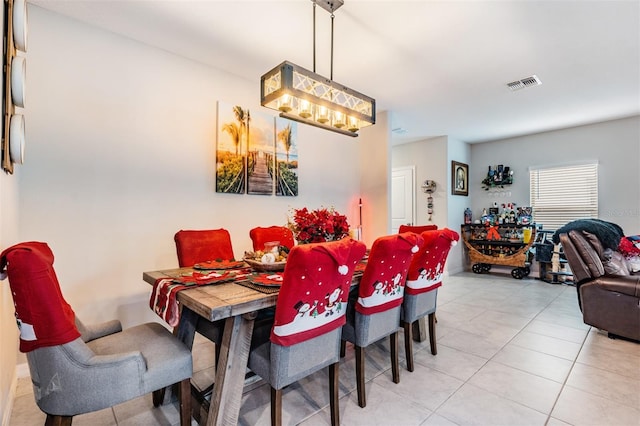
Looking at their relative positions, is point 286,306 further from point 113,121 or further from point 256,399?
point 113,121

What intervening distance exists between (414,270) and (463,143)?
517 cm

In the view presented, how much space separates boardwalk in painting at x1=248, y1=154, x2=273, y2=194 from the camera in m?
3.48

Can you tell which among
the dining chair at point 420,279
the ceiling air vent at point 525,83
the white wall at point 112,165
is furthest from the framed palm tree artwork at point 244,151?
the ceiling air vent at point 525,83

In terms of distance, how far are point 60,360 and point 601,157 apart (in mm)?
7104

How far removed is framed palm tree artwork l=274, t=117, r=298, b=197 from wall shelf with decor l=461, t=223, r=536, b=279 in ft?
13.7

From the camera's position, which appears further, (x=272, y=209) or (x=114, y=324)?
(x=272, y=209)

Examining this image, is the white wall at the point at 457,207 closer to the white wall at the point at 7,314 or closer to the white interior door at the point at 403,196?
the white interior door at the point at 403,196

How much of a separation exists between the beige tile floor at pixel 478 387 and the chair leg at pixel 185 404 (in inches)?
13.0

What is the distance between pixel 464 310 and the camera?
12.4ft

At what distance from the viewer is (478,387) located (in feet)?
6.85

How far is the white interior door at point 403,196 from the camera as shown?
639 cm

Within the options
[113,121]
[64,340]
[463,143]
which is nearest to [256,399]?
[64,340]

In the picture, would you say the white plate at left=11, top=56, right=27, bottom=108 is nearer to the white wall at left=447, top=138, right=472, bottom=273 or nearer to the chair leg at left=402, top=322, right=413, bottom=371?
the chair leg at left=402, top=322, right=413, bottom=371

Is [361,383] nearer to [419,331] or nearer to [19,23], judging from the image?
[419,331]
